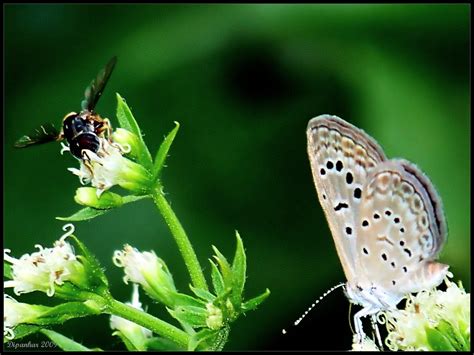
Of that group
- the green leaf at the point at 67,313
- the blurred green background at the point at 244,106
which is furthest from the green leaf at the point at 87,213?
the blurred green background at the point at 244,106

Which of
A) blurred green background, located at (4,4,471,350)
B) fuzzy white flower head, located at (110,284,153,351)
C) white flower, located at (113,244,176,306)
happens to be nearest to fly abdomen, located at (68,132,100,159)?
white flower, located at (113,244,176,306)

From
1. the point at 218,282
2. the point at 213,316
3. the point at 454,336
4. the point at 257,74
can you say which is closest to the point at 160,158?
the point at 218,282

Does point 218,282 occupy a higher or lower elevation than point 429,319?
higher

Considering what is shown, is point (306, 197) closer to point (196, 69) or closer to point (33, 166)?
point (196, 69)

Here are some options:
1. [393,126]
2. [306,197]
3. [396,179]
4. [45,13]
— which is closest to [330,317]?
[306,197]

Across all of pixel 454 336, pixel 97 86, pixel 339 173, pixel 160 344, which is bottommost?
pixel 454 336

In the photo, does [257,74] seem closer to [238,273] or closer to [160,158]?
[160,158]

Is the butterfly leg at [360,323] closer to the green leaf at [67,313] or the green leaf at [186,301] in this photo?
the green leaf at [186,301]
